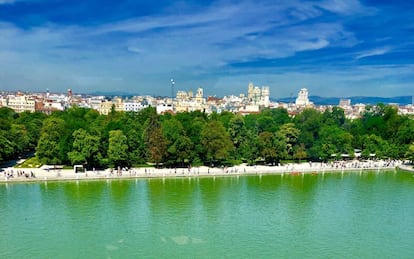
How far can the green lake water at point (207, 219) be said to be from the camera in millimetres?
12922

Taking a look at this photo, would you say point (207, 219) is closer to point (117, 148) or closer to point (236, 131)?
point (117, 148)

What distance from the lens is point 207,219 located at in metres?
15.9

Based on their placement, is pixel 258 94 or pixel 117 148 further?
pixel 258 94

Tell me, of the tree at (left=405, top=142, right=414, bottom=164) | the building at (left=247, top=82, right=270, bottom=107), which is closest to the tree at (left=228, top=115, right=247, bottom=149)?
the tree at (left=405, top=142, right=414, bottom=164)

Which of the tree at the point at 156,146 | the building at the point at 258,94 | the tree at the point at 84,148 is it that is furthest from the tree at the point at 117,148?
the building at the point at 258,94

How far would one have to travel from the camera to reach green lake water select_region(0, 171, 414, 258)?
42.4 ft

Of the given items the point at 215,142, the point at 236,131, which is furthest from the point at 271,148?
the point at 215,142

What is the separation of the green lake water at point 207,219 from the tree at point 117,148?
245cm

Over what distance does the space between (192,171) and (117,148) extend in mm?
4943

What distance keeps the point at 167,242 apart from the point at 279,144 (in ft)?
52.2

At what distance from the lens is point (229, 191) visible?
2084cm

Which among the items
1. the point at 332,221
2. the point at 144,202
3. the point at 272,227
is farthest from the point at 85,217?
the point at 332,221

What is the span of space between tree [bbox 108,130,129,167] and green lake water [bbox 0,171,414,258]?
96.6 inches

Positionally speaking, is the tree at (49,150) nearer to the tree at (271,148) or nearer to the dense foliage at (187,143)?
the dense foliage at (187,143)
